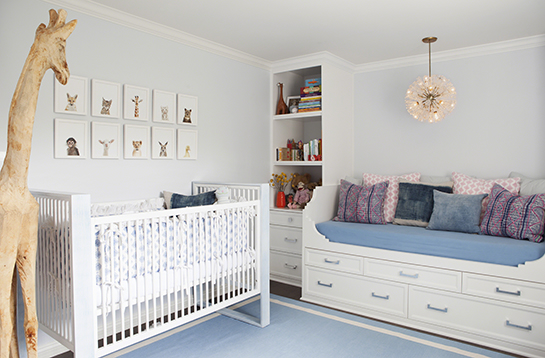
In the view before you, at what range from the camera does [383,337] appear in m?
2.61

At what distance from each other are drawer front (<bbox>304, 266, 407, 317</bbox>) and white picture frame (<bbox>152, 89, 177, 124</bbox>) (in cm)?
171

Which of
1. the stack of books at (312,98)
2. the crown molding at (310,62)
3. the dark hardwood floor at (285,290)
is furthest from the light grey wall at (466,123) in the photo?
the dark hardwood floor at (285,290)

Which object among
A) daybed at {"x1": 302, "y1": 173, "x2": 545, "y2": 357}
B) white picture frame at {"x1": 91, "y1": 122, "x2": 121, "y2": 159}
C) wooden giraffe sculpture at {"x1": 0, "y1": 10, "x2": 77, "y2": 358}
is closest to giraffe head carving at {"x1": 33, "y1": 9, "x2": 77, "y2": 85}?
wooden giraffe sculpture at {"x1": 0, "y1": 10, "x2": 77, "y2": 358}

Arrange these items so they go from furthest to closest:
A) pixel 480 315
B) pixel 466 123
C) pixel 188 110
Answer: pixel 466 123, pixel 188 110, pixel 480 315

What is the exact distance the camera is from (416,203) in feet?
10.7

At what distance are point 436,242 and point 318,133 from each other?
6.54ft

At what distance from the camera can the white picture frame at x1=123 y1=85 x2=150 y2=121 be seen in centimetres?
273

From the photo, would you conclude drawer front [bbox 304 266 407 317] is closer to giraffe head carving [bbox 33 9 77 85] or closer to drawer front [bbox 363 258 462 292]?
drawer front [bbox 363 258 462 292]

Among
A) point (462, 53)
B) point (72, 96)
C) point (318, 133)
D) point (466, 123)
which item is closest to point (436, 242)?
point (466, 123)

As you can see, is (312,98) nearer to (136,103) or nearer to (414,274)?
(136,103)

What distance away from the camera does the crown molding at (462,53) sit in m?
3.16

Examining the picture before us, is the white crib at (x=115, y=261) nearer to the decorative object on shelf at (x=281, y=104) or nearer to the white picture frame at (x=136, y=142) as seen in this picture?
the white picture frame at (x=136, y=142)

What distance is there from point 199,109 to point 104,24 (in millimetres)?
971

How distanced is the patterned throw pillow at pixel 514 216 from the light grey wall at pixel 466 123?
609 millimetres
